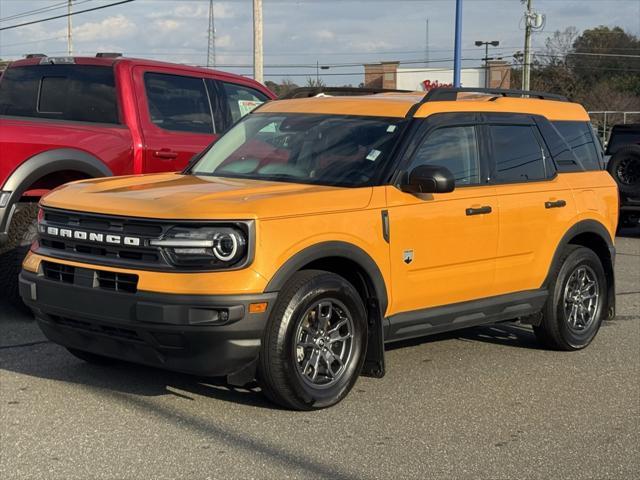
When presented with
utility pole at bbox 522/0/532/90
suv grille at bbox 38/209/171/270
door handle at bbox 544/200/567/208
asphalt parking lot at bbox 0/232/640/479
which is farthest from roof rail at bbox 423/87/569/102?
utility pole at bbox 522/0/532/90

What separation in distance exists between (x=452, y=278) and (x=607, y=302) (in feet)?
6.64

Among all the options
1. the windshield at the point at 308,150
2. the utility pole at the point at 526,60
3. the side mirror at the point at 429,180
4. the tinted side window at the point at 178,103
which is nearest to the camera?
the side mirror at the point at 429,180

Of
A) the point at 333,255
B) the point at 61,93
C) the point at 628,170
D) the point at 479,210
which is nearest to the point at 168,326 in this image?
the point at 333,255

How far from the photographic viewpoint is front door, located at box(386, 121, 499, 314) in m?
5.85

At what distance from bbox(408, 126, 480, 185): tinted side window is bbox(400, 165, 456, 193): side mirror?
0.22m

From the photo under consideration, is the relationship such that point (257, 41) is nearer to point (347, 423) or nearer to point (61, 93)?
point (61, 93)

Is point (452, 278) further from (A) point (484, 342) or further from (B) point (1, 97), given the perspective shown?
(B) point (1, 97)

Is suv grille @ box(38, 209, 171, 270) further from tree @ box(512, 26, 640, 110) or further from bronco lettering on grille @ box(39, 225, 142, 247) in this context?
tree @ box(512, 26, 640, 110)

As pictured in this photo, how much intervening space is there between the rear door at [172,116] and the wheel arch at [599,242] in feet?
11.2

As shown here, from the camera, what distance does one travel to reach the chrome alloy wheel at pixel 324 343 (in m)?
5.41

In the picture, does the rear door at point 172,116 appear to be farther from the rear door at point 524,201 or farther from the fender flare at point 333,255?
the fender flare at point 333,255

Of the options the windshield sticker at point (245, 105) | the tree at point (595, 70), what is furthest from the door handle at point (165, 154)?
the tree at point (595, 70)

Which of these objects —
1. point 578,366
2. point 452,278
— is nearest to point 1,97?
point 452,278

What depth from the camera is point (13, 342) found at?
23.1 feet
